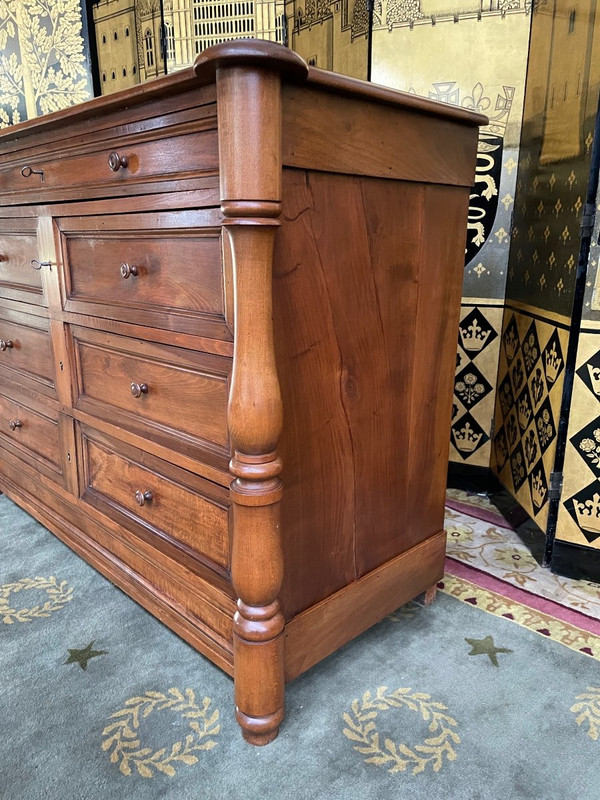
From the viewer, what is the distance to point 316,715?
1187 mm

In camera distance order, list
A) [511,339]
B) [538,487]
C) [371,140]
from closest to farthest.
→ [371,140] → [538,487] → [511,339]

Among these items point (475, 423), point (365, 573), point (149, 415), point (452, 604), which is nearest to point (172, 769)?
point (365, 573)

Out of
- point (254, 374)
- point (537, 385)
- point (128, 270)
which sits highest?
point (128, 270)

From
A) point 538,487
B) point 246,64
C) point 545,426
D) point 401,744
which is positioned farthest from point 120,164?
point 538,487

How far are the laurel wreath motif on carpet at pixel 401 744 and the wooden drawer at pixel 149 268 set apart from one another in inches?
32.1

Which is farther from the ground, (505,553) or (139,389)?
(139,389)

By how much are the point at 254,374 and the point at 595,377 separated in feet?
3.54

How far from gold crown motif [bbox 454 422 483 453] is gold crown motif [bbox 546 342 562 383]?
0.53 m

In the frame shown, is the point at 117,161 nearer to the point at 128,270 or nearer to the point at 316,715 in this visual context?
the point at 128,270

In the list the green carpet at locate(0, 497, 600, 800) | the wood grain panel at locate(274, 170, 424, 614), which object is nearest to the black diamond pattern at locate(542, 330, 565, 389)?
the wood grain panel at locate(274, 170, 424, 614)

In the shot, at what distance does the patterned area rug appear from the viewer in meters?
1.62

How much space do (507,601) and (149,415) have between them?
108 cm

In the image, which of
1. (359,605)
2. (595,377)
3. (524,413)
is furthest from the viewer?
(524,413)

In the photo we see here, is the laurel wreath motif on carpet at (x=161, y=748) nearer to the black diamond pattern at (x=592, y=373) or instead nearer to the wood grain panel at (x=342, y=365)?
the wood grain panel at (x=342, y=365)
